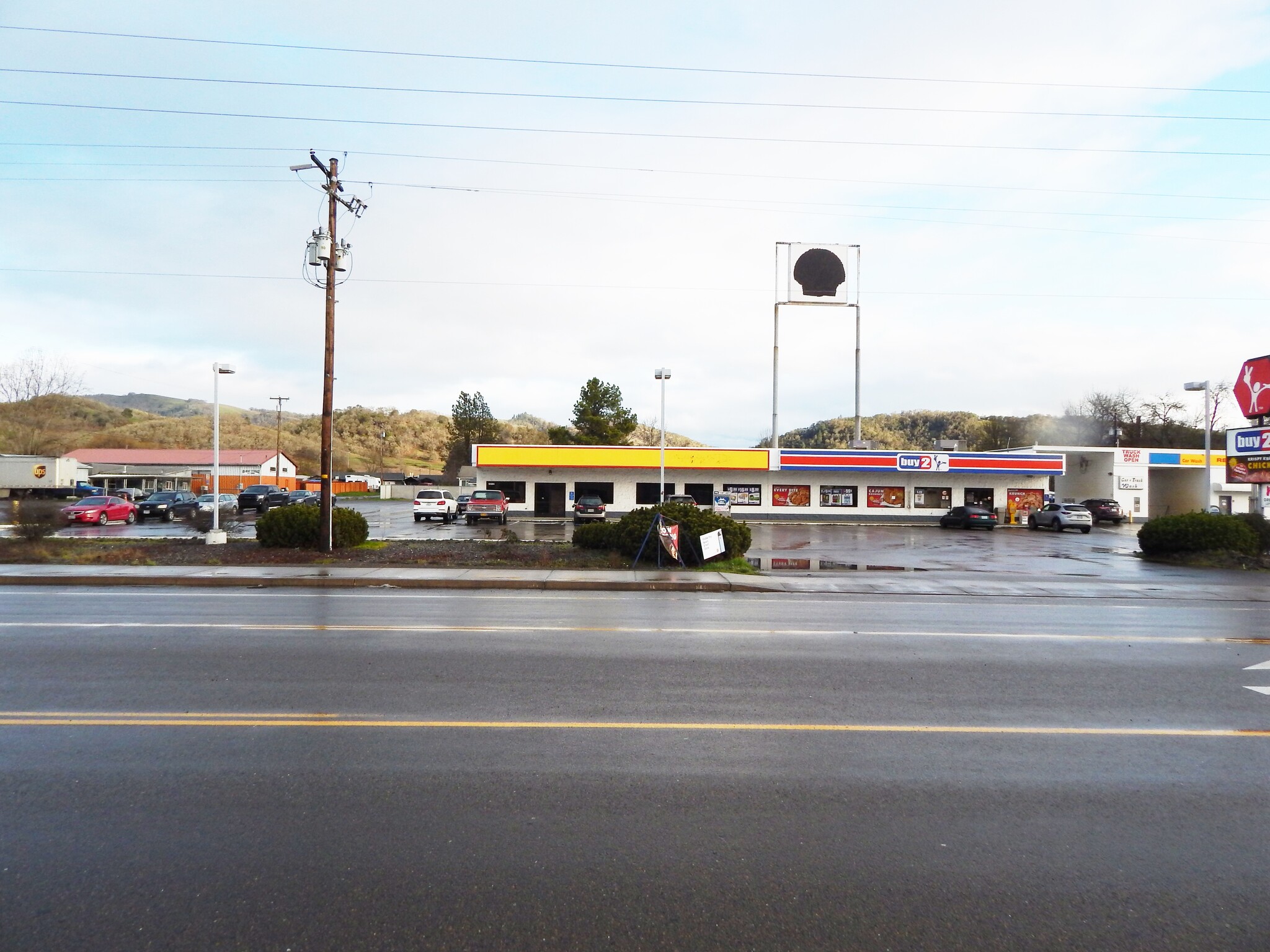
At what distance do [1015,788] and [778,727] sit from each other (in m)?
1.69

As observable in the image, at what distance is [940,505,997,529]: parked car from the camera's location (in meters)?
44.9

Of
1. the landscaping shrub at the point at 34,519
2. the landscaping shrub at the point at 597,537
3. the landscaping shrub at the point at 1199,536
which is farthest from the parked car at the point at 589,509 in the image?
the landscaping shrub at the point at 1199,536

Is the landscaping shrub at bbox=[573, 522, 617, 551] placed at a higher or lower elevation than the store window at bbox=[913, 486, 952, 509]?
lower

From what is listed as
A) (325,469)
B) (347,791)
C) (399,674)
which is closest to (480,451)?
(325,469)

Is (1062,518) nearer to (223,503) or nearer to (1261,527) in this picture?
(1261,527)

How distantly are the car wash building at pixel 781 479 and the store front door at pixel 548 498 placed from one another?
0.04 meters

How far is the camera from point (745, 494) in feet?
162

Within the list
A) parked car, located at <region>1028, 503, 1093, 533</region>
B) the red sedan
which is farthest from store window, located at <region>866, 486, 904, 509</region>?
the red sedan

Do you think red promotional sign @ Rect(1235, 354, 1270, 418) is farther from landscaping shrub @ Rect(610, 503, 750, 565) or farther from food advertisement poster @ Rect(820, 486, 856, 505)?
food advertisement poster @ Rect(820, 486, 856, 505)

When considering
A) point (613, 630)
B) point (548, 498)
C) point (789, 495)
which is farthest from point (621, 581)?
point (789, 495)

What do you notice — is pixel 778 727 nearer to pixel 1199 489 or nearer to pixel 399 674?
pixel 399 674

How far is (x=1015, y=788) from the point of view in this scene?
15.6ft

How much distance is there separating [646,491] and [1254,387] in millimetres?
Result: 31238

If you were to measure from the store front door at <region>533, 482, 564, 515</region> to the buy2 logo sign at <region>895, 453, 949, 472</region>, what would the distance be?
20699 mm
